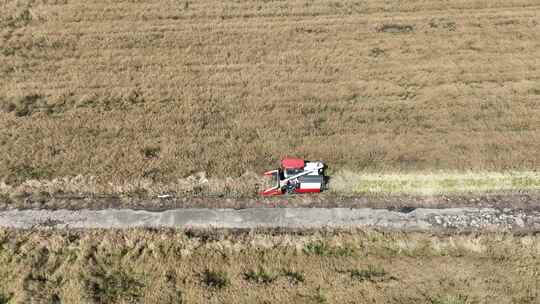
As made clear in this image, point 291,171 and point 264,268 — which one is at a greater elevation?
point 291,171

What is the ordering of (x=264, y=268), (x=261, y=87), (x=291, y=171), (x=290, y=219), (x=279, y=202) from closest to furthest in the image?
(x=264, y=268), (x=290, y=219), (x=279, y=202), (x=291, y=171), (x=261, y=87)

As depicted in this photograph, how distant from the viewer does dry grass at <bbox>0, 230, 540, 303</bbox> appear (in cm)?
1570

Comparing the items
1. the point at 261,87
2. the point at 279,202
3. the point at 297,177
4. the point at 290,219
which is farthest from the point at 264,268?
the point at 261,87

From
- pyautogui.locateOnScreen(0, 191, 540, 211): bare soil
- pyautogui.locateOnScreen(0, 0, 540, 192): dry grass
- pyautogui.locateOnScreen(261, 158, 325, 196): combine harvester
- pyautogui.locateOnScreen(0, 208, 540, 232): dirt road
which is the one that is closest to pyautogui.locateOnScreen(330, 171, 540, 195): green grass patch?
pyautogui.locateOnScreen(0, 191, 540, 211): bare soil

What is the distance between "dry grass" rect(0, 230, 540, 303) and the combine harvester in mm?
2082

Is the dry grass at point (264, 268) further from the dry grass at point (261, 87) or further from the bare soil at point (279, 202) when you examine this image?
the dry grass at point (261, 87)

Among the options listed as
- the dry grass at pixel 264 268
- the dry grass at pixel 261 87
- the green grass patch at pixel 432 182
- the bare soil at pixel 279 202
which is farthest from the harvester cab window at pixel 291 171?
the dry grass at pixel 264 268

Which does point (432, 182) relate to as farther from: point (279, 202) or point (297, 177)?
Answer: point (279, 202)

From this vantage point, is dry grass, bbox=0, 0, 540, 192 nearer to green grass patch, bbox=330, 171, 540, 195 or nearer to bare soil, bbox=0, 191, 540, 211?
green grass patch, bbox=330, 171, 540, 195

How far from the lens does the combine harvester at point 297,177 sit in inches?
720

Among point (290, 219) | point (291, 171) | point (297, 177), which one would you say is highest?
point (291, 171)

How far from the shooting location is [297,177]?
60.6ft

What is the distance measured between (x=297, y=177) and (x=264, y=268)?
152 inches

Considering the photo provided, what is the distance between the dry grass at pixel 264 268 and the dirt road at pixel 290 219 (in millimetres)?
487
